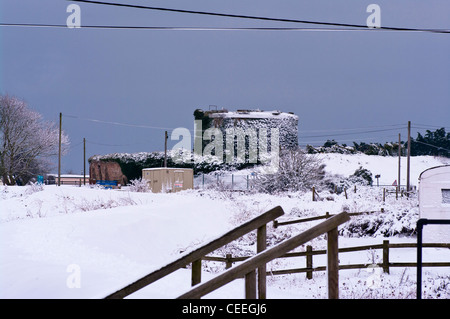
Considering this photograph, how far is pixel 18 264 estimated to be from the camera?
866cm

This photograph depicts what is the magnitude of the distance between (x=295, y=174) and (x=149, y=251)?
69.0ft

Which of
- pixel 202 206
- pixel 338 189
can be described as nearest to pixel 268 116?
pixel 338 189

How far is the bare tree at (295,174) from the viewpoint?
32469 mm

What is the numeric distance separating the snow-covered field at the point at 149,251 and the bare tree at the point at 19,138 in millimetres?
12460

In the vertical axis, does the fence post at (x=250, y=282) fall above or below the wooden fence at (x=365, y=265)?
above

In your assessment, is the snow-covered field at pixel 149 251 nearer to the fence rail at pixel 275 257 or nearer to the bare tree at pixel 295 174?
the fence rail at pixel 275 257

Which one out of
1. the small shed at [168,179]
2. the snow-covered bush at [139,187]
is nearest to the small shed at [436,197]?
the small shed at [168,179]

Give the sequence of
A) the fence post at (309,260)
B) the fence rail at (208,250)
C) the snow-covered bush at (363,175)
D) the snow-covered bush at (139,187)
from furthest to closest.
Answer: the snow-covered bush at (363,175) < the snow-covered bush at (139,187) < the fence post at (309,260) < the fence rail at (208,250)

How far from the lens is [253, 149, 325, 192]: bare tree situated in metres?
32.5

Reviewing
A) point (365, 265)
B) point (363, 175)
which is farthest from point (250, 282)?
point (363, 175)

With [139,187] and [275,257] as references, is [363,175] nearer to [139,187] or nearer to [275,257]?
[139,187]
